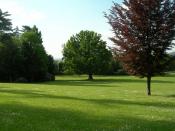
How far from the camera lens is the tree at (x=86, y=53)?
103812 mm

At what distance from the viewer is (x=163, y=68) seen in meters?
41.6

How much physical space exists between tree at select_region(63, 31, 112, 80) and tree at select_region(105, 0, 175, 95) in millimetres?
61820

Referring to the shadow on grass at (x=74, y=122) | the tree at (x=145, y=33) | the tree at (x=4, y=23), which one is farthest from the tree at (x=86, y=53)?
the shadow on grass at (x=74, y=122)

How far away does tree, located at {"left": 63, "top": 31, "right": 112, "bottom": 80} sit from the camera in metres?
104

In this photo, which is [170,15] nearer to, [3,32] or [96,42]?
[3,32]

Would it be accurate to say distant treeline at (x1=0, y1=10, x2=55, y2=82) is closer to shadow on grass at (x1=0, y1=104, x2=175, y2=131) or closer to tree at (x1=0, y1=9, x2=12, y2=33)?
tree at (x1=0, y1=9, x2=12, y2=33)

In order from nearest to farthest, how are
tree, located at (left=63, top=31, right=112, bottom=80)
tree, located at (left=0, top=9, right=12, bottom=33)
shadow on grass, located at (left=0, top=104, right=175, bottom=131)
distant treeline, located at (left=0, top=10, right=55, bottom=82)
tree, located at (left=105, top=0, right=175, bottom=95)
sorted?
shadow on grass, located at (left=0, top=104, right=175, bottom=131), tree, located at (left=105, top=0, right=175, bottom=95), tree, located at (left=0, top=9, right=12, bottom=33), distant treeline, located at (left=0, top=10, right=55, bottom=82), tree, located at (left=63, top=31, right=112, bottom=80)

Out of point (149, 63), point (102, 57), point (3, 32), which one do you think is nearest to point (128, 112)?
point (149, 63)

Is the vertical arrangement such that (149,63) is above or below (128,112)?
above

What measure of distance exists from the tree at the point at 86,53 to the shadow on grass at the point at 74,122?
8198cm

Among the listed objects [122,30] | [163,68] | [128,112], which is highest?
[122,30]

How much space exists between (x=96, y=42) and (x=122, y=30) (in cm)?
6924

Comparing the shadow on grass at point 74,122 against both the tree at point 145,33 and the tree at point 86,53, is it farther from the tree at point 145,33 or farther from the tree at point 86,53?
the tree at point 86,53

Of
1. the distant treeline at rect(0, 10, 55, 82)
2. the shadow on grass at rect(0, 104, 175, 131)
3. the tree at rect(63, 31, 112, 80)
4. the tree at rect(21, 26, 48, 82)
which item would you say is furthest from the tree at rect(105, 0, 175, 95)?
the tree at rect(63, 31, 112, 80)
